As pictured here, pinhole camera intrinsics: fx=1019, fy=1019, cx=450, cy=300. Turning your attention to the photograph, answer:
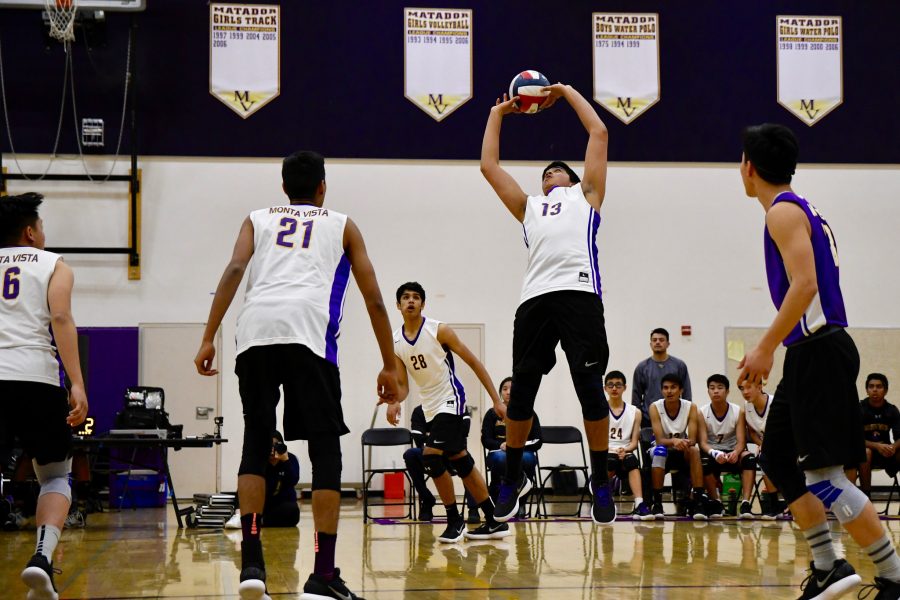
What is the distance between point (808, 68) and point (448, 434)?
32.9 feet

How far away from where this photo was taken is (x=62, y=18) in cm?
1343

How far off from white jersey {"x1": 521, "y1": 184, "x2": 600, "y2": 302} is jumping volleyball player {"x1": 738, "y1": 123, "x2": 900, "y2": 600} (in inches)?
52.0

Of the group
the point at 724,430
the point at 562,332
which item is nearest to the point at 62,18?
the point at 724,430

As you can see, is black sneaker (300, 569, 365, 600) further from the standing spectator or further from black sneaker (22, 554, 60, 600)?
the standing spectator

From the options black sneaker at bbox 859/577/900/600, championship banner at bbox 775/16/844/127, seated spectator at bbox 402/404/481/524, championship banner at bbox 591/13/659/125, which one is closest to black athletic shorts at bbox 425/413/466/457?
seated spectator at bbox 402/404/481/524

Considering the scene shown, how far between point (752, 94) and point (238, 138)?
7.56 meters

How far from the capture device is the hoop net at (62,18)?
13.2 meters

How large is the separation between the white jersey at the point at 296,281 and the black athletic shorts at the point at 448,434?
12.3 ft

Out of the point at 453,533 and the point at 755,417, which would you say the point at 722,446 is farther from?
the point at 453,533

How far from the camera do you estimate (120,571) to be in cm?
612

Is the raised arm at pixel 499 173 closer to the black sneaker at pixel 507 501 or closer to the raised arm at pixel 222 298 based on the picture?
the black sneaker at pixel 507 501

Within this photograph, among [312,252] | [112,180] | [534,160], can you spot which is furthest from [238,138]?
[312,252]

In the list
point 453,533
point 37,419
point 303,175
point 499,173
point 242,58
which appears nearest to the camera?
point 303,175

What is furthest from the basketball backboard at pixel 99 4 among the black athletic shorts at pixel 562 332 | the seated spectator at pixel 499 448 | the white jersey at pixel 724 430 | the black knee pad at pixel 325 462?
the black knee pad at pixel 325 462
